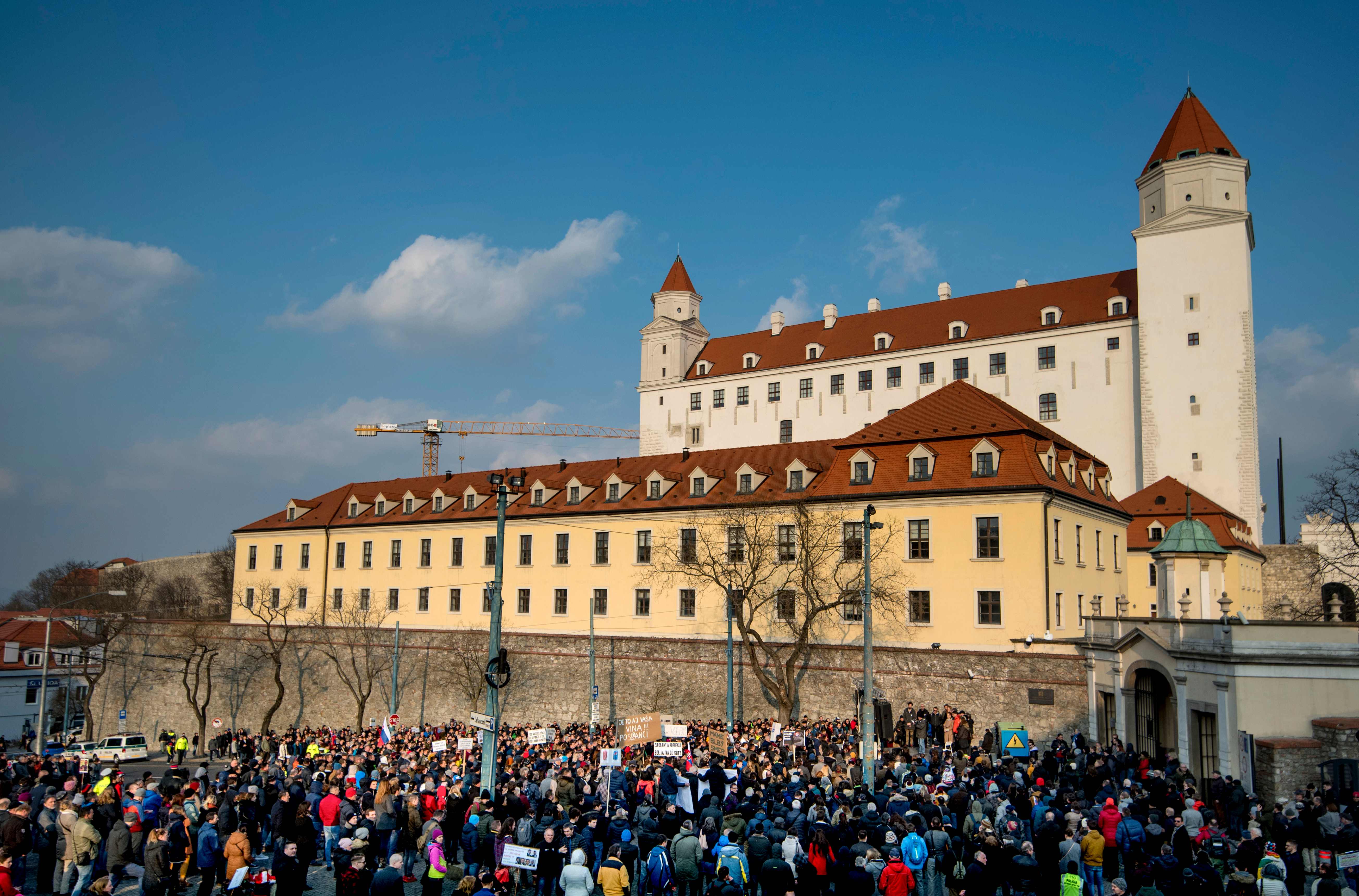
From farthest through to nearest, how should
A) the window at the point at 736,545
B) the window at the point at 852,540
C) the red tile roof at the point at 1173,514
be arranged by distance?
the red tile roof at the point at 1173,514, the window at the point at 736,545, the window at the point at 852,540

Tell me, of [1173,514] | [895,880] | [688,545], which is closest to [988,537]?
[688,545]

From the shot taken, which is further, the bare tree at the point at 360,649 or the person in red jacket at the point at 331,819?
the bare tree at the point at 360,649

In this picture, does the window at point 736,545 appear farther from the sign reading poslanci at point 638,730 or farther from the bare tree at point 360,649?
the sign reading poslanci at point 638,730

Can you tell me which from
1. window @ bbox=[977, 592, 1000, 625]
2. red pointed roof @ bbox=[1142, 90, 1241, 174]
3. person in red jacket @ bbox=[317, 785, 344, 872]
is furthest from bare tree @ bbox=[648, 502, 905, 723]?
red pointed roof @ bbox=[1142, 90, 1241, 174]

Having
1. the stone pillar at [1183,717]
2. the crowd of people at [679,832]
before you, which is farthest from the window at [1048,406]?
the crowd of people at [679,832]

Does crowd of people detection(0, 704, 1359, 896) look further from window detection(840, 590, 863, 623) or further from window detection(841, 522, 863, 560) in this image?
window detection(841, 522, 863, 560)

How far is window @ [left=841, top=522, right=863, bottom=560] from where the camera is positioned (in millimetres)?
43781

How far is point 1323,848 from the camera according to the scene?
55.9 ft

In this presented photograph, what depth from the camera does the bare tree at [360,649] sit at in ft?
187

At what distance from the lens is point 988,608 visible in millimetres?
40500

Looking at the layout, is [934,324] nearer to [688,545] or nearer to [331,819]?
[688,545]

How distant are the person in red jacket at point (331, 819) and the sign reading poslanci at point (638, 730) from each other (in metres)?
6.73

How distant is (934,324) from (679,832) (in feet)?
196

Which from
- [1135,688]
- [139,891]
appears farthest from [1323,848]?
[139,891]
